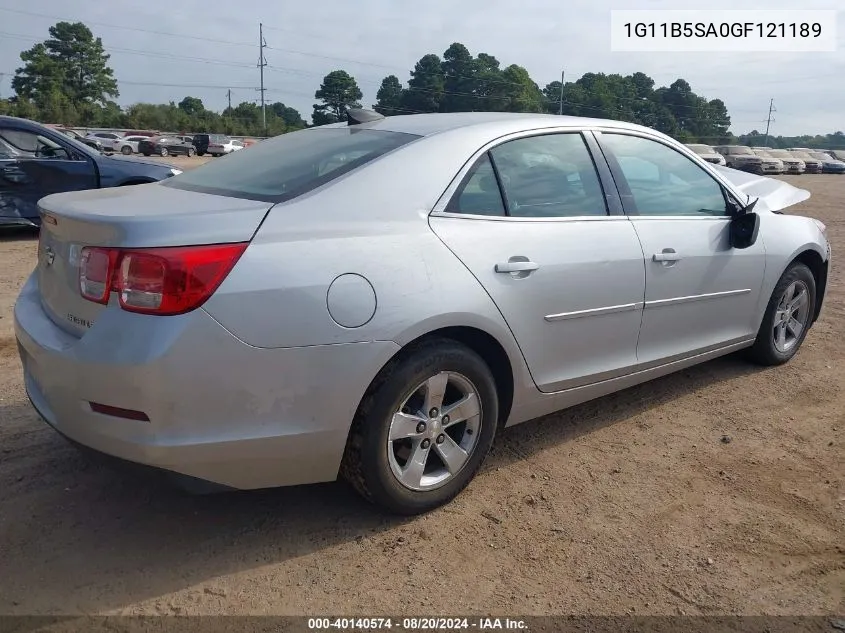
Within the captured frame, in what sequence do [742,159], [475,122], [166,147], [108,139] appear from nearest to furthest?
[475,122] → [742,159] → [166,147] → [108,139]

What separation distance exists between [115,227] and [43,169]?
7.36 meters

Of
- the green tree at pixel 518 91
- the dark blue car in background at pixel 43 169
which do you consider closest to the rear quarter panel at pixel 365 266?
the dark blue car in background at pixel 43 169

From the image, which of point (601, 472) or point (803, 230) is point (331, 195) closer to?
point (601, 472)

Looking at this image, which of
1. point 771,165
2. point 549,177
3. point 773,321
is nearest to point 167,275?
point 549,177

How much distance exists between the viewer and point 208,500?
2916 mm

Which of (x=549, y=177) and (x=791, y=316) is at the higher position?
(x=549, y=177)

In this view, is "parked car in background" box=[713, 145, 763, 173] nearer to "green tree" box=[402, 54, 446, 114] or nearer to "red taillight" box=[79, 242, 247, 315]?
"red taillight" box=[79, 242, 247, 315]

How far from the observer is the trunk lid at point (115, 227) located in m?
2.25

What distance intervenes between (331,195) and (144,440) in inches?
41.4

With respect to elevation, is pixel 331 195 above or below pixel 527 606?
above

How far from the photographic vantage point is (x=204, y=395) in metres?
2.22

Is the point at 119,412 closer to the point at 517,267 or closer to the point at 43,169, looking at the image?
the point at 517,267

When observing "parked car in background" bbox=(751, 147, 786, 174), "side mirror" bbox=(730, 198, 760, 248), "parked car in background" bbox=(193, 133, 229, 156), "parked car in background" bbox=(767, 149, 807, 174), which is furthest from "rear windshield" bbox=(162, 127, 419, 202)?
"parked car in background" bbox=(193, 133, 229, 156)

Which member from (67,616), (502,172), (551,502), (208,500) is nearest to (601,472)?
(551,502)
